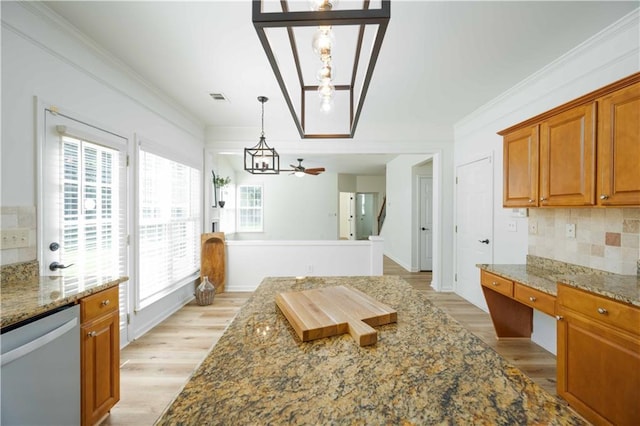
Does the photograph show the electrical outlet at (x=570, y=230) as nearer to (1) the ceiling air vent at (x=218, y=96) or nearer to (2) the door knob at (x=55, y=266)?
(1) the ceiling air vent at (x=218, y=96)

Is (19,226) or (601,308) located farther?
(19,226)

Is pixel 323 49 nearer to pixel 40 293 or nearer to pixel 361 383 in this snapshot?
pixel 361 383

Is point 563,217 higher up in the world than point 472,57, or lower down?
lower down

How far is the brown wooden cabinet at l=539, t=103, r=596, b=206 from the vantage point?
183 cm

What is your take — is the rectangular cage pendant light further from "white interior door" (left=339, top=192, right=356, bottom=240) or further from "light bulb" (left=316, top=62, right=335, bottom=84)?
"white interior door" (left=339, top=192, right=356, bottom=240)

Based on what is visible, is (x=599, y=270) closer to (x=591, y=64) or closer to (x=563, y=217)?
(x=563, y=217)

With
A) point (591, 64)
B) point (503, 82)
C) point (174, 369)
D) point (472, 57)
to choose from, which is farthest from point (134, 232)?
point (591, 64)

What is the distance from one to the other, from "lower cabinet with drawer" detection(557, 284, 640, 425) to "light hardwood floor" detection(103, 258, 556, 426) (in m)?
0.44

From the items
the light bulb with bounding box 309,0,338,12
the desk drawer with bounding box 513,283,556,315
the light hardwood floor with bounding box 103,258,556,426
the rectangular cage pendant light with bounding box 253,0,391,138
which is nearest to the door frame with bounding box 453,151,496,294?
the light hardwood floor with bounding box 103,258,556,426

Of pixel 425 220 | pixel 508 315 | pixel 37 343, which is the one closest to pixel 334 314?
pixel 37 343

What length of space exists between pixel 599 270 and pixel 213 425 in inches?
109

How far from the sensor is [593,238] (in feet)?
6.88

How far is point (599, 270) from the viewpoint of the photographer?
2.04 m

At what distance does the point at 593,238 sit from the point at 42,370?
11.5 feet
